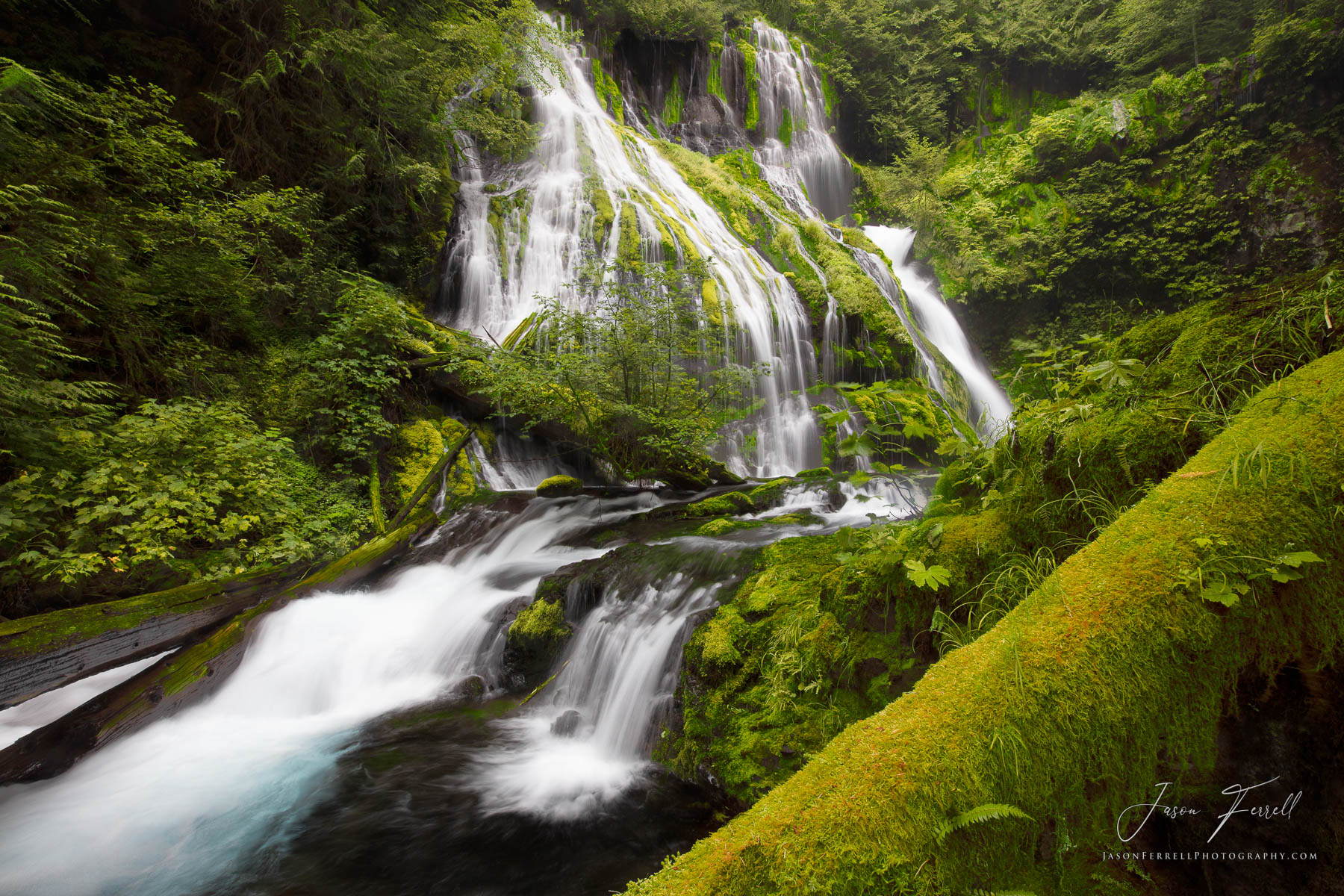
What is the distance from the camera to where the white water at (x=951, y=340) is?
14703 millimetres

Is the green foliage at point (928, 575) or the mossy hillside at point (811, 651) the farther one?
the mossy hillside at point (811, 651)

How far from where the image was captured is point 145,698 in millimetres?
4223

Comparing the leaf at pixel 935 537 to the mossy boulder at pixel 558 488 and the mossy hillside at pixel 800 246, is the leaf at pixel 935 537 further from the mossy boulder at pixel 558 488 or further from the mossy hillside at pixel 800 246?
the mossy hillside at pixel 800 246

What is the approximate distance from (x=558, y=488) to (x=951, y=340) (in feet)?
43.4

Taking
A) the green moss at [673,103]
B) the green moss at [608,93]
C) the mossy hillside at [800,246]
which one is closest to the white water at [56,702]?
the mossy hillside at [800,246]

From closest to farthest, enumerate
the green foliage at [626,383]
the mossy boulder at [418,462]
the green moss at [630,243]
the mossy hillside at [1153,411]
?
the mossy hillside at [1153,411] < the green foliage at [626,383] < the mossy boulder at [418,462] < the green moss at [630,243]

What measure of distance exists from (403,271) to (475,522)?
7002 millimetres

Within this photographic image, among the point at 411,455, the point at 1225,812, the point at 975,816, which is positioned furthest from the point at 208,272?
the point at 1225,812

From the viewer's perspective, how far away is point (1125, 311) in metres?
15.1

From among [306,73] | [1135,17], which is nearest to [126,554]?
[306,73]

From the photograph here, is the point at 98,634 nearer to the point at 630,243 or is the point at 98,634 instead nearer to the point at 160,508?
the point at 160,508

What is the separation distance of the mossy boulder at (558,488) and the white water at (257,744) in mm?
1859

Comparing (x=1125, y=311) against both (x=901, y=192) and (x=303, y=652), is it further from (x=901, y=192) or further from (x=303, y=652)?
(x=303, y=652)

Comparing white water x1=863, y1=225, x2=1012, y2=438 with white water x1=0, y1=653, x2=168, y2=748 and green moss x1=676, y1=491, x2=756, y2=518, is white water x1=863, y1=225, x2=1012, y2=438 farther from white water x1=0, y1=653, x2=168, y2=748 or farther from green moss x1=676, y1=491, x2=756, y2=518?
white water x1=0, y1=653, x2=168, y2=748
